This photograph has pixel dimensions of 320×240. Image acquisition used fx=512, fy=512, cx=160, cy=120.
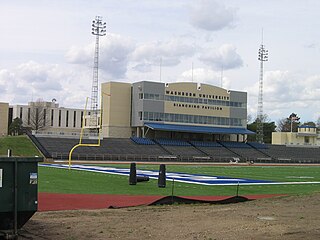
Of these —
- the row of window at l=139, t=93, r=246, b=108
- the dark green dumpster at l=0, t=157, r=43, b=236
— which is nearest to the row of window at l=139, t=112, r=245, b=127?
the row of window at l=139, t=93, r=246, b=108

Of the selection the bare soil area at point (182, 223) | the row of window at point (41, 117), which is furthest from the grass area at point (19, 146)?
the bare soil area at point (182, 223)

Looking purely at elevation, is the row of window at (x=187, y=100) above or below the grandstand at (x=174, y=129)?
above

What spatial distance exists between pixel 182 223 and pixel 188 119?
6852 cm

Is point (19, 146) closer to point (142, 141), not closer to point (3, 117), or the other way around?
point (142, 141)

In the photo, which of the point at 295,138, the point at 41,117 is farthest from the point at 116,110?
the point at 41,117

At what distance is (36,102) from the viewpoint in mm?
130125

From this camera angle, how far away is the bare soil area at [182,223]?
1047 cm

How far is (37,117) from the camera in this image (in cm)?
10838

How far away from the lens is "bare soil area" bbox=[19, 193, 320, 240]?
10.5m

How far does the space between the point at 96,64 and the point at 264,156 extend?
29204mm

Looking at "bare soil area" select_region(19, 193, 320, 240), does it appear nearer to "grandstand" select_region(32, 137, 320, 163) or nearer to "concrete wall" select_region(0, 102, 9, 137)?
"grandstand" select_region(32, 137, 320, 163)

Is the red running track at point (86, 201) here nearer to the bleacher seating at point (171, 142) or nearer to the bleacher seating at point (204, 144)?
the bleacher seating at point (171, 142)

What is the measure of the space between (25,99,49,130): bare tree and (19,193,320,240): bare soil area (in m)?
95.6

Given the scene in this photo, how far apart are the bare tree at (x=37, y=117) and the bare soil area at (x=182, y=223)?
95.6 metres
